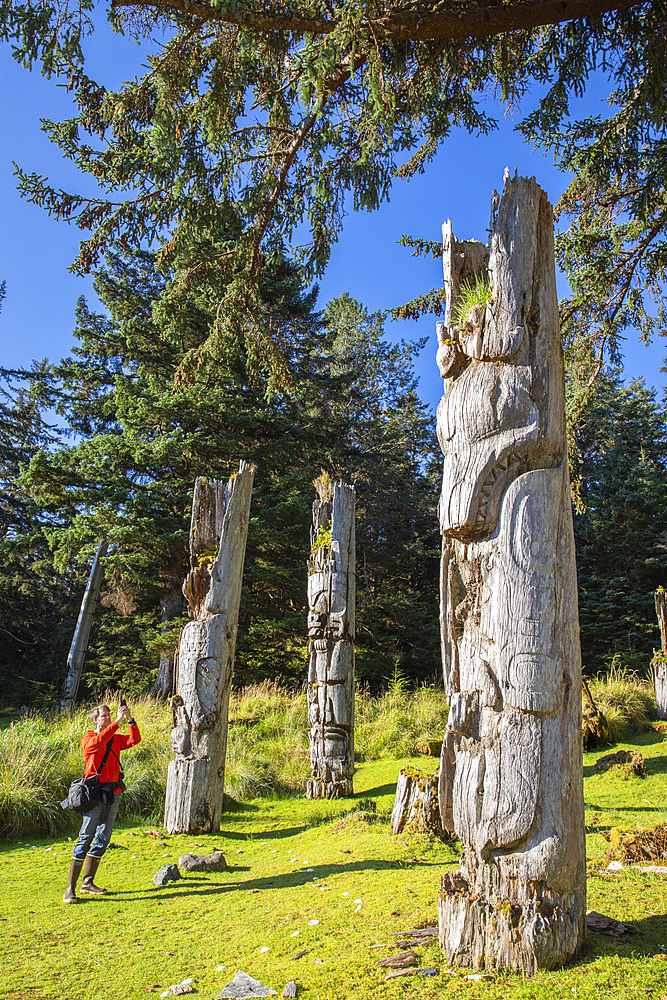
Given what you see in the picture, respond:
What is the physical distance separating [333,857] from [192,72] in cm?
688

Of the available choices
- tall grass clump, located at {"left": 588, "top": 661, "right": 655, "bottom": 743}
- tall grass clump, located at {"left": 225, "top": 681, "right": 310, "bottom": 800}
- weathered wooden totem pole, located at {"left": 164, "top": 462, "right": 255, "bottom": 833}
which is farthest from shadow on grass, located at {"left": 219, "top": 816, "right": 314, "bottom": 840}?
tall grass clump, located at {"left": 588, "top": 661, "right": 655, "bottom": 743}

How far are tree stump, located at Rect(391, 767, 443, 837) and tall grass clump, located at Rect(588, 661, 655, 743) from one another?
5028 mm

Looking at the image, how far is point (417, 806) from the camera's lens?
595 centimetres

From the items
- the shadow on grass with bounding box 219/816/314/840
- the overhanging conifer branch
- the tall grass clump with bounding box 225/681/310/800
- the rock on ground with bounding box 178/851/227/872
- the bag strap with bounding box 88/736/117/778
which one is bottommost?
the shadow on grass with bounding box 219/816/314/840

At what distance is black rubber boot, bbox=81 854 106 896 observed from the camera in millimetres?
5266

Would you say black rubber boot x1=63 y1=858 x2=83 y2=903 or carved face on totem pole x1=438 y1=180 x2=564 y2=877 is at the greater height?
carved face on totem pole x1=438 y1=180 x2=564 y2=877

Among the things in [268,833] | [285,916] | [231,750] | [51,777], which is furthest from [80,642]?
[285,916]

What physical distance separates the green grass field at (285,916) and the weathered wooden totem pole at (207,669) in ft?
1.28

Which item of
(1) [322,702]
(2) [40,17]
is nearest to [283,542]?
(1) [322,702]

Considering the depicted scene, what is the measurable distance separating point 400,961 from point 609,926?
3.27ft

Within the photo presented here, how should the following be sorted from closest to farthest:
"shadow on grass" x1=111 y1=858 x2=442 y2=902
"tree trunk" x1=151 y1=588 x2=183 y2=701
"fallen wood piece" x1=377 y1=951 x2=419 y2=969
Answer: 1. "fallen wood piece" x1=377 y1=951 x2=419 y2=969
2. "shadow on grass" x1=111 y1=858 x2=442 y2=902
3. "tree trunk" x1=151 y1=588 x2=183 y2=701

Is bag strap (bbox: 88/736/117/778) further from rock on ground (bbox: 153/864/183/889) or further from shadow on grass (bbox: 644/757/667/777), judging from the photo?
shadow on grass (bbox: 644/757/667/777)

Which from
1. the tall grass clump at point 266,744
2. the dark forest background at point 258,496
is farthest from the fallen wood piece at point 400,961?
the dark forest background at point 258,496

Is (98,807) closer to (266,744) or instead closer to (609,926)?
(609,926)
